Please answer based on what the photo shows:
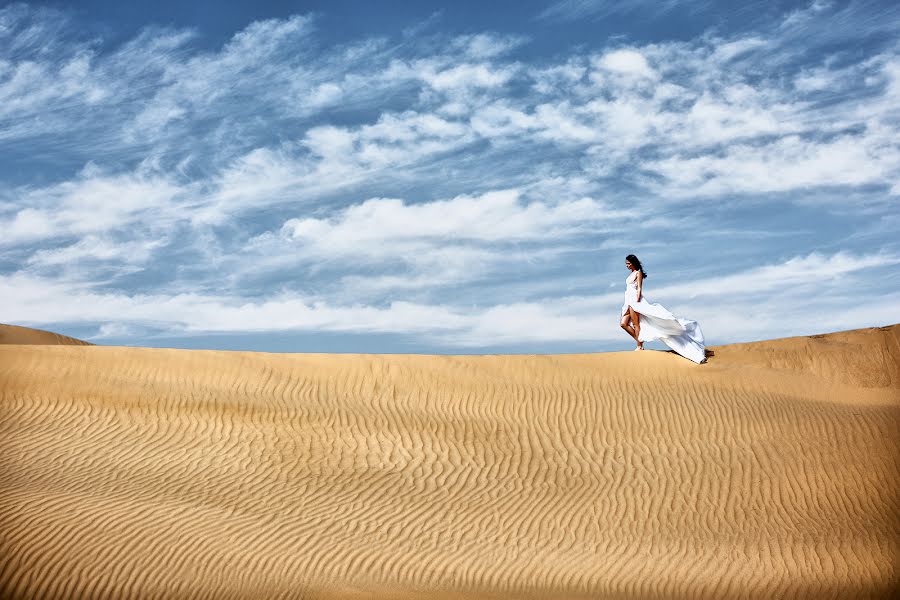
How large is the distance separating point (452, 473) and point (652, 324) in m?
6.36

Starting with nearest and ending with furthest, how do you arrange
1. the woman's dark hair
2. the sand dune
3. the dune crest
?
1. the sand dune
2. the woman's dark hair
3. the dune crest

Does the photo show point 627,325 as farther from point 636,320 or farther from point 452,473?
point 452,473

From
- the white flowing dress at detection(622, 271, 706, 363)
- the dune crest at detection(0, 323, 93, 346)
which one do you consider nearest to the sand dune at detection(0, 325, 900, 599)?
the white flowing dress at detection(622, 271, 706, 363)

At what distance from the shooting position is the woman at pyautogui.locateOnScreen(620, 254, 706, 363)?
61.1ft

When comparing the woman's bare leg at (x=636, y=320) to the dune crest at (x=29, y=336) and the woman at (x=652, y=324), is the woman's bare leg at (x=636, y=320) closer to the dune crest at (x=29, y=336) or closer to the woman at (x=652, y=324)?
the woman at (x=652, y=324)

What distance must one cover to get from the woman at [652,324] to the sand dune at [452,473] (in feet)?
1.28

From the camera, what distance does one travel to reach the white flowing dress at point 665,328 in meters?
18.6

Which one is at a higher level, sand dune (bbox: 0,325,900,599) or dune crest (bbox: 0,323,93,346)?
dune crest (bbox: 0,323,93,346)

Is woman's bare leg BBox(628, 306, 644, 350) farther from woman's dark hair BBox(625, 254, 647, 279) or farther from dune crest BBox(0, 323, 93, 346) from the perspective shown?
dune crest BBox(0, 323, 93, 346)

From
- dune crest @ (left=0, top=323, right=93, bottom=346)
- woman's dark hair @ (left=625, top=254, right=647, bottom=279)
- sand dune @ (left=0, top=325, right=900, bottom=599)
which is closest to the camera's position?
sand dune @ (left=0, top=325, right=900, bottom=599)

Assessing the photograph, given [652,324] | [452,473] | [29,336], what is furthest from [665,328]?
[29,336]

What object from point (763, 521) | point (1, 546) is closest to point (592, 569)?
point (763, 521)

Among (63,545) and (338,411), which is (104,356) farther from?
(63,545)

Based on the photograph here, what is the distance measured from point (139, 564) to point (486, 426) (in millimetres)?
7090
